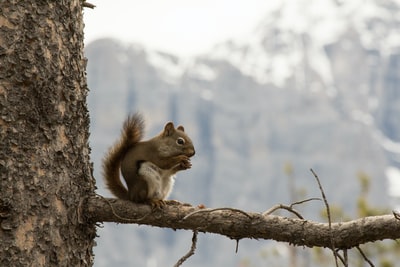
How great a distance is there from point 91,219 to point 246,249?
77.1 metres

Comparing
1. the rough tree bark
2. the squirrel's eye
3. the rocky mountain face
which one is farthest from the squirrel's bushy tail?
the rocky mountain face

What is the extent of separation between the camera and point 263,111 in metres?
84.8

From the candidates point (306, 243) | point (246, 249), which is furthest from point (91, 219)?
point (246, 249)

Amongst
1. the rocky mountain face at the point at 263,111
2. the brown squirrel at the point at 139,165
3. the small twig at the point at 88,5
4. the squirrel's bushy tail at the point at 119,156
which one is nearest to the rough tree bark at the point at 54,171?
the small twig at the point at 88,5

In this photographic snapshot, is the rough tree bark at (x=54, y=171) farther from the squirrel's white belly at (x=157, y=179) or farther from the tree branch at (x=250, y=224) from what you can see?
the squirrel's white belly at (x=157, y=179)

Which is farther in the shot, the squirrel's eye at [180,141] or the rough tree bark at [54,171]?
the squirrel's eye at [180,141]

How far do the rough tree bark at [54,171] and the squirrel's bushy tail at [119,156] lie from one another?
721mm

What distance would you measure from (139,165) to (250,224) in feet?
3.17

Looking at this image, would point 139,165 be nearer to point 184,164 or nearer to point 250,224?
point 184,164

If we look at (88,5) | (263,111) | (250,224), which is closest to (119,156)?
(88,5)

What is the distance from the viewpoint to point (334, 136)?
81.9 m

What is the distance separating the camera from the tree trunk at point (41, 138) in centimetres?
219

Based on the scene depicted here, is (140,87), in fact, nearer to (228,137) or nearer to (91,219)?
(228,137)

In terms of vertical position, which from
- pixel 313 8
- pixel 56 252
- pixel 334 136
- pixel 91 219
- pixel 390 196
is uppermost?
pixel 313 8
